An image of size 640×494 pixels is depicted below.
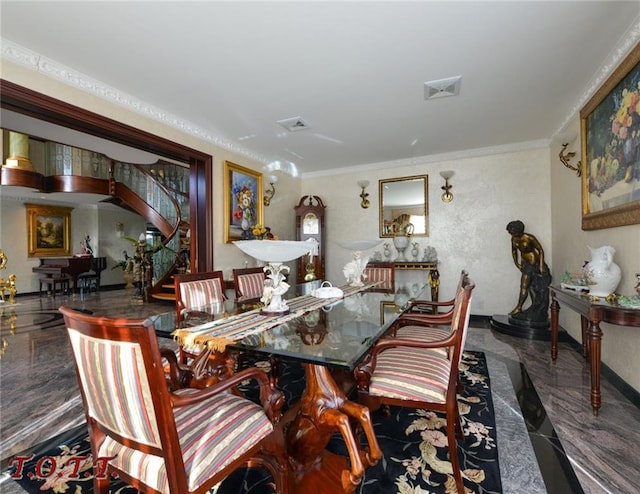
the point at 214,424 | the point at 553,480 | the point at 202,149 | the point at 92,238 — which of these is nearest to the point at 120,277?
the point at 92,238

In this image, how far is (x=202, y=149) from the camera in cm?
375

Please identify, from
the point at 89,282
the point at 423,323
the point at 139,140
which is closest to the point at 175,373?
the point at 423,323

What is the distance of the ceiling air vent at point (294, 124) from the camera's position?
3412mm

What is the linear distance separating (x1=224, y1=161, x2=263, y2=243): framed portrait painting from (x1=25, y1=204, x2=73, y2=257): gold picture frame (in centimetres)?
733

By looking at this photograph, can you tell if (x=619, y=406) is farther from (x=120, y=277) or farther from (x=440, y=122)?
(x=120, y=277)

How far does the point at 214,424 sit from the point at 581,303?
2.54m

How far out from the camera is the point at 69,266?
7480mm

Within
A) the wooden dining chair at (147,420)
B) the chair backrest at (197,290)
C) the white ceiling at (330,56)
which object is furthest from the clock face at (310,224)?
the wooden dining chair at (147,420)

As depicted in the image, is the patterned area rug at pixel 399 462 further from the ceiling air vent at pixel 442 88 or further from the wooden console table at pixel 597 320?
the ceiling air vent at pixel 442 88

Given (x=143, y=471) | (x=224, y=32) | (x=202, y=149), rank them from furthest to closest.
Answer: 1. (x=202, y=149)
2. (x=224, y=32)
3. (x=143, y=471)

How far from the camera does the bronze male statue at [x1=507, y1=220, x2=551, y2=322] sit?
3.74 metres

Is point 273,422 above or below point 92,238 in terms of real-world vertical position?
below

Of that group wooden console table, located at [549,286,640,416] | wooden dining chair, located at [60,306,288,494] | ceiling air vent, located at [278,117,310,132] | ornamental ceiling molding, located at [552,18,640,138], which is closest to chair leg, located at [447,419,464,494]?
wooden dining chair, located at [60,306,288,494]

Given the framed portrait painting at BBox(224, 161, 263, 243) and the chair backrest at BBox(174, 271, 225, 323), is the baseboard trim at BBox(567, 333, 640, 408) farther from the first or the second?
the framed portrait painting at BBox(224, 161, 263, 243)
